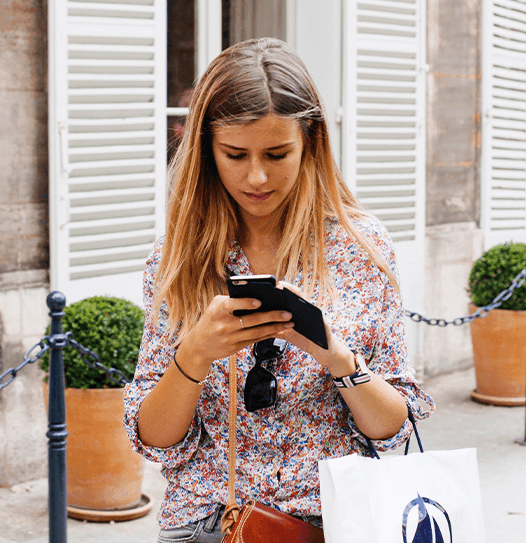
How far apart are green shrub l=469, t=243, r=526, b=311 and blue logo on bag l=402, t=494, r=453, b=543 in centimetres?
481

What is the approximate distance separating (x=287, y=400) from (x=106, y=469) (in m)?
2.69

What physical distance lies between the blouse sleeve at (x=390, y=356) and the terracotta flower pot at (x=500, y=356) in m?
4.70

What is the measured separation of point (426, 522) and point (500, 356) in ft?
16.5

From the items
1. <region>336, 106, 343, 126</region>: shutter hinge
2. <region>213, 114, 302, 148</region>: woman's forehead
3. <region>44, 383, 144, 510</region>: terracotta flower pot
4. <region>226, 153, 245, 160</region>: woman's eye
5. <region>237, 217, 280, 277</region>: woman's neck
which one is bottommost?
<region>44, 383, 144, 510</region>: terracotta flower pot

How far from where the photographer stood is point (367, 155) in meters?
6.54

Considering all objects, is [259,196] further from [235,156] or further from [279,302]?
[279,302]

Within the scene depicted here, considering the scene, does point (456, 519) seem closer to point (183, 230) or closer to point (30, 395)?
point (183, 230)

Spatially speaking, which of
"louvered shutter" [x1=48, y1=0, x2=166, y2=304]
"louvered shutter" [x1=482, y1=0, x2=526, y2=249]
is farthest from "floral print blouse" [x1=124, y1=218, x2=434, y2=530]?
"louvered shutter" [x1=482, y1=0, x2=526, y2=249]

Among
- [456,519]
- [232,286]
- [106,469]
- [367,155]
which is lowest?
[106,469]

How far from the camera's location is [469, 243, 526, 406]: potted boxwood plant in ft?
21.3

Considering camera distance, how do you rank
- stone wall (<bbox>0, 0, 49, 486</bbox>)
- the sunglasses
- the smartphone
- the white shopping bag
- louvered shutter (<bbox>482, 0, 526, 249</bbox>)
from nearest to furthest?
1. the smartphone
2. the white shopping bag
3. the sunglasses
4. stone wall (<bbox>0, 0, 49, 486</bbox>)
5. louvered shutter (<bbox>482, 0, 526, 249</bbox>)

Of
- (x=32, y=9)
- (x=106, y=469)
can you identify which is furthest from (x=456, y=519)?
(x=32, y=9)

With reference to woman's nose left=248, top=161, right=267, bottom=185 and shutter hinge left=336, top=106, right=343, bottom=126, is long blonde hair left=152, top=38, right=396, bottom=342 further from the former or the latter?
shutter hinge left=336, top=106, right=343, bottom=126

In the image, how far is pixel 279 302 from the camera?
1.72 metres
